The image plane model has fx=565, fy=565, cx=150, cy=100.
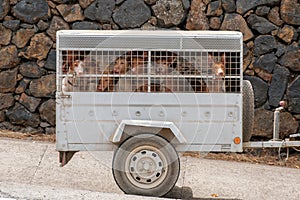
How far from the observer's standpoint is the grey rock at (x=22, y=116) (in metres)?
8.90

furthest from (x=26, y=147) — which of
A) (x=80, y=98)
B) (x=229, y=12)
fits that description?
(x=229, y=12)

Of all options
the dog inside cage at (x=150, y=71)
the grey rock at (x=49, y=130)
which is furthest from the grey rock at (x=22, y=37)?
the dog inside cage at (x=150, y=71)

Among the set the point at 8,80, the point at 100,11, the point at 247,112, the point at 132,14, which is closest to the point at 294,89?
the point at 132,14

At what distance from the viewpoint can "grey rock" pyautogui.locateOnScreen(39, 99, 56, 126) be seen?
880 centimetres

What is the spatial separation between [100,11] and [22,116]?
206cm

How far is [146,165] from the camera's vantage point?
535 cm

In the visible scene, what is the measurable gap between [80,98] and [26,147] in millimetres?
2838

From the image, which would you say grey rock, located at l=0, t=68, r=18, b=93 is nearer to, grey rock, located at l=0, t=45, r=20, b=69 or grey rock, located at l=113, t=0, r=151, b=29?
grey rock, located at l=0, t=45, r=20, b=69

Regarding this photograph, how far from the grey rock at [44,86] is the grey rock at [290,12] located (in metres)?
3.62

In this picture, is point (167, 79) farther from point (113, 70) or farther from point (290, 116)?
point (290, 116)

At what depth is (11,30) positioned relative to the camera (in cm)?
Result: 883

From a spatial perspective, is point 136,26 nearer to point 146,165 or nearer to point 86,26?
point 86,26

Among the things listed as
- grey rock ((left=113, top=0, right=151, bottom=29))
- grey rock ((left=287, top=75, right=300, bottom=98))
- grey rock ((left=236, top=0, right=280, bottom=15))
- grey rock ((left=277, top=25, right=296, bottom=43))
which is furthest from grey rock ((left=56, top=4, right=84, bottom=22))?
grey rock ((left=287, top=75, right=300, bottom=98))

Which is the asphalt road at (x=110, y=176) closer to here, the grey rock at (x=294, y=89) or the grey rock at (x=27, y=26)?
the grey rock at (x=294, y=89)
